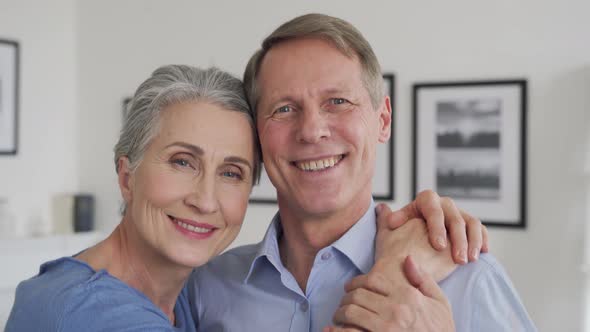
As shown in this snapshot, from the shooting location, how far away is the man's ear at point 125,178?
1.48m

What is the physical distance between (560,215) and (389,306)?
226 centimetres

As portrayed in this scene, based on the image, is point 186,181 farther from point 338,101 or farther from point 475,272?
point 475,272

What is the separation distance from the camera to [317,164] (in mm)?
1482

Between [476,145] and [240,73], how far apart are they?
1.54 metres

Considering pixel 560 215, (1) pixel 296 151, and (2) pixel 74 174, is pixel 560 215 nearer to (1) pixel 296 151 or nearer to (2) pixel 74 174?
(1) pixel 296 151

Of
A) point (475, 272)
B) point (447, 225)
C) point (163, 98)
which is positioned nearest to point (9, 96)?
point (163, 98)

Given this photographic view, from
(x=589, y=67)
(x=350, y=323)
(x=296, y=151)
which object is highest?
(x=589, y=67)

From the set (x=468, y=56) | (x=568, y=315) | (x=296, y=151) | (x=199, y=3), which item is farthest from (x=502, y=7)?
(x=296, y=151)

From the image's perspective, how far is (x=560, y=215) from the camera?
3.11 meters

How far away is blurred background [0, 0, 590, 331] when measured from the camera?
3096 millimetres

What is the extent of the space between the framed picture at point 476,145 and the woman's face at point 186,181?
7.00 feet

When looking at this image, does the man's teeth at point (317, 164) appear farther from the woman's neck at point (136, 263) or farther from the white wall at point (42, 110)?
Answer: the white wall at point (42, 110)

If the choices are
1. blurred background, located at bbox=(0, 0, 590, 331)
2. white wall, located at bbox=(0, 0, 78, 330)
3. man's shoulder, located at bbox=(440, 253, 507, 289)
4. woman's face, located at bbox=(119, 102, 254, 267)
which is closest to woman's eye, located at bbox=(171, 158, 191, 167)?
woman's face, located at bbox=(119, 102, 254, 267)

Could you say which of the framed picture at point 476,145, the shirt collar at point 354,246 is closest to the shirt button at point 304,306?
the shirt collar at point 354,246
